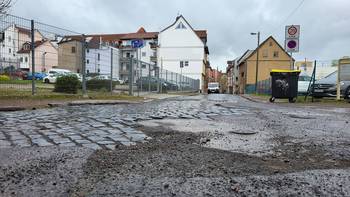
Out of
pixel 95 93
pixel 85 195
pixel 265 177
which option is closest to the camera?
pixel 85 195

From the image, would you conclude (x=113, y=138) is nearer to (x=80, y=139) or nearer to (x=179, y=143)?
(x=80, y=139)

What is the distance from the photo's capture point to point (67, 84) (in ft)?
51.3

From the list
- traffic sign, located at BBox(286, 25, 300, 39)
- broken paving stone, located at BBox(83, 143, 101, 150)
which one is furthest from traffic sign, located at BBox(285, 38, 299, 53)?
broken paving stone, located at BBox(83, 143, 101, 150)

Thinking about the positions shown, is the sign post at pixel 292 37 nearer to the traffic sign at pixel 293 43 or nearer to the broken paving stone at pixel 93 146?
the traffic sign at pixel 293 43

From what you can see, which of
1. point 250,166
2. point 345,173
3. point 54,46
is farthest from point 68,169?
point 54,46

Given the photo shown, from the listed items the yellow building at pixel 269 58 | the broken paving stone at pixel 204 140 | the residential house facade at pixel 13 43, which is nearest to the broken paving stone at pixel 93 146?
the broken paving stone at pixel 204 140

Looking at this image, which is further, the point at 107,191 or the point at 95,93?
the point at 95,93

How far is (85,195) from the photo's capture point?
2746 mm

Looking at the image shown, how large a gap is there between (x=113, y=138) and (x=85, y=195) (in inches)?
94.3

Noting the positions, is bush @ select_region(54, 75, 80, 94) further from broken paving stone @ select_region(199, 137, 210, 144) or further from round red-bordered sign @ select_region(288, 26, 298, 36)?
broken paving stone @ select_region(199, 137, 210, 144)

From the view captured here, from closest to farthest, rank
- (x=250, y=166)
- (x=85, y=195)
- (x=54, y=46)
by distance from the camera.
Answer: (x=85, y=195) → (x=250, y=166) → (x=54, y=46)

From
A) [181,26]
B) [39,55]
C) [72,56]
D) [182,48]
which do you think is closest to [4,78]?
[39,55]

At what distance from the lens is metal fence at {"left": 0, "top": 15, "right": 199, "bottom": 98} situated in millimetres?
12148

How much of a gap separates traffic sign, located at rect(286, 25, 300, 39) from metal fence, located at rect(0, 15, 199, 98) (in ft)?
27.9
